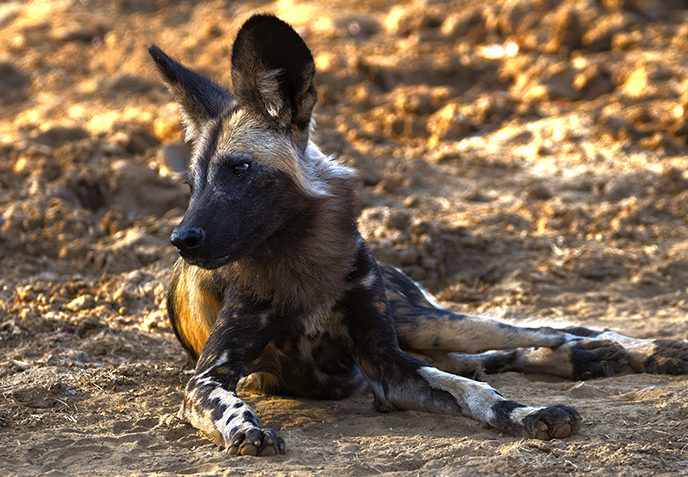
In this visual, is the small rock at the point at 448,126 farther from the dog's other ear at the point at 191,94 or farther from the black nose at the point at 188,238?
the black nose at the point at 188,238

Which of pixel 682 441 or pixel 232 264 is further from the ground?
pixel 232 264

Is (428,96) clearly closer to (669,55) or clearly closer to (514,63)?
(514,63)

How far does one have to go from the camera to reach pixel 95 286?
206 inches

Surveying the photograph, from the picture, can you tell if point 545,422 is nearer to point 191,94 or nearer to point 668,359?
point 668,359

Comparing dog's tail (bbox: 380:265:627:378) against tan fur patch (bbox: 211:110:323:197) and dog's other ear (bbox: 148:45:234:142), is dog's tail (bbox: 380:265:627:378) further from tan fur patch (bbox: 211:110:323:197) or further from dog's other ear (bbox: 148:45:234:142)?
dog's other ear (bbox: 148:45:234:142)

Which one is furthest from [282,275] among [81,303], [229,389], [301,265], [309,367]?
[81,303]

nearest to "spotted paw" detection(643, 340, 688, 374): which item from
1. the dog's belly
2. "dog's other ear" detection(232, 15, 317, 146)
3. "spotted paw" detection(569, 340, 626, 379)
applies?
"spotted paw" detection(569, 340, 626, 379)

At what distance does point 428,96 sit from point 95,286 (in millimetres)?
3701

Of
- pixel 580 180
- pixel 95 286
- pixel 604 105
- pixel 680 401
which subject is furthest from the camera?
pixel 604 105

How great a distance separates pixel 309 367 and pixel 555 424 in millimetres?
1063

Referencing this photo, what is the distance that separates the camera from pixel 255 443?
110 inches

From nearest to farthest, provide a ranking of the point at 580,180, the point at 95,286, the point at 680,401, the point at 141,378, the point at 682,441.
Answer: the point at 682,441
the point at 680,401
the point at 141,378
the point at 95,286
the point at 580,180

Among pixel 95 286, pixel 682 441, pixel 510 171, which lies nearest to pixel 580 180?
pixel 510 171

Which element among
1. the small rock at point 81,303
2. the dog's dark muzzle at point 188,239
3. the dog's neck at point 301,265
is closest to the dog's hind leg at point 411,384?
the dog's neck at point 301,265
